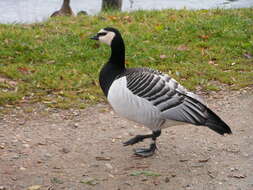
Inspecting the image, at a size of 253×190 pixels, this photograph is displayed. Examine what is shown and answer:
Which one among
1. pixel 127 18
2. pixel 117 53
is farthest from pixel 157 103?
pixel 127 18

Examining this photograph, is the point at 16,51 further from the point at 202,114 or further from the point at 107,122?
the point at 202,114

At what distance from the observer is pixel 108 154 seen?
5418 millimetres

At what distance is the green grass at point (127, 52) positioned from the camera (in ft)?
23.1

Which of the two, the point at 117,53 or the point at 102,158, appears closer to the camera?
the point at 102,158

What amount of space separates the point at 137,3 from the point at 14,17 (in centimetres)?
418

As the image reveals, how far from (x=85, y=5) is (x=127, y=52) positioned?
796cm

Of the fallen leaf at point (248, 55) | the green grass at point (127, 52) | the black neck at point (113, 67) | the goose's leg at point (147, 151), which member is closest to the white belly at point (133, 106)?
the black neck at point (113, 67)

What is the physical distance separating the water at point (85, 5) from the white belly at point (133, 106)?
908 centimetres

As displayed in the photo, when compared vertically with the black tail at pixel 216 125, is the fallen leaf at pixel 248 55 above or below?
below

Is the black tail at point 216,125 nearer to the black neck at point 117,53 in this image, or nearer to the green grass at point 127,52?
the black neck at point 117,53

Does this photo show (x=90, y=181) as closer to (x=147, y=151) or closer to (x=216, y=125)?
(x=147, y=151)

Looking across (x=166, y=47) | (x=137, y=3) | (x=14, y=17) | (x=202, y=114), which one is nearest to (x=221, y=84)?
(x=166, y=47)

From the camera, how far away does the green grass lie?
7031mm

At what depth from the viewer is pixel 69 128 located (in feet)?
19.8
